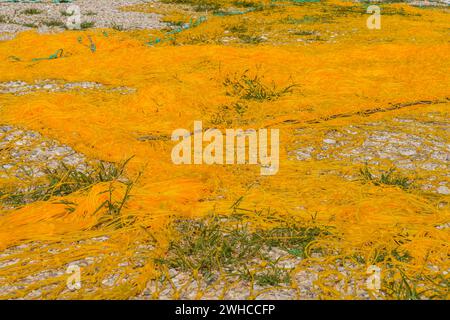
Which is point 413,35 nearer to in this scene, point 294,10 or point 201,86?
point 294,10

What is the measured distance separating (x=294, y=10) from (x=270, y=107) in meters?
7.89

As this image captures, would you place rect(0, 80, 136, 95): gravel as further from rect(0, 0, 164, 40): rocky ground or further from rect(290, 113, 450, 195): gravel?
rect(0, 0, 164, 40): rocky ground

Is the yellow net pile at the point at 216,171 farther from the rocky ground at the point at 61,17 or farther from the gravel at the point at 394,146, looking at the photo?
the rocky ground at the point at 61,17

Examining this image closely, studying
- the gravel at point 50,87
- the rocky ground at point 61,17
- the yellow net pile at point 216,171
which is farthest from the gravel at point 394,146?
the rocky ground at point 61,17

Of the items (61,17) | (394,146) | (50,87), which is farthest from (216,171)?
(61,17)

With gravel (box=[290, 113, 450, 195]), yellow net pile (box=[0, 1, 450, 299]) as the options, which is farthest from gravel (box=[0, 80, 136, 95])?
gravel (box=[290, 113, 450, 195])

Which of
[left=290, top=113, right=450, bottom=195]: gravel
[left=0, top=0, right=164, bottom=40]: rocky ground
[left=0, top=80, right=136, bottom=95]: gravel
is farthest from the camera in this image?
[left=0, top=0, right=164, bottom=40]: rocky ground

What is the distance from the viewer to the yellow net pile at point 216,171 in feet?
10.3

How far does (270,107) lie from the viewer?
614cm

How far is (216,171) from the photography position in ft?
14.6

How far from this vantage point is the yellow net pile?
3125 mm

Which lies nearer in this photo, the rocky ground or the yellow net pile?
the yellow net pile
